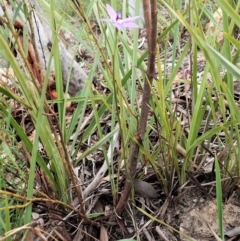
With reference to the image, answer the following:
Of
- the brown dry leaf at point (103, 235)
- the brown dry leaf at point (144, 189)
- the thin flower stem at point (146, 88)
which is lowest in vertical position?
the brown dry leaf at point (103, 235)

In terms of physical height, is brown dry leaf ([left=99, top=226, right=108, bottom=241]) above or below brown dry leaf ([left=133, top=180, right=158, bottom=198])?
below

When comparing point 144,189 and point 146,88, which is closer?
point 146,88

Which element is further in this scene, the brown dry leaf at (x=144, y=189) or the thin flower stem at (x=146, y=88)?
the brown dry leaf at (x=144, y=189)

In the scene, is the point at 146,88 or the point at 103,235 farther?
the point at 103,235

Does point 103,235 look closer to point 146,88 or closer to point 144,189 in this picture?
point 144,189

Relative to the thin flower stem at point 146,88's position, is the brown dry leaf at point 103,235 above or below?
below

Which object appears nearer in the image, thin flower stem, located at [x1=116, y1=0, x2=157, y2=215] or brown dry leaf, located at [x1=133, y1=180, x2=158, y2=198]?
thin flower stem, located at [x1=116, y1=0, x2=157, y2=215]

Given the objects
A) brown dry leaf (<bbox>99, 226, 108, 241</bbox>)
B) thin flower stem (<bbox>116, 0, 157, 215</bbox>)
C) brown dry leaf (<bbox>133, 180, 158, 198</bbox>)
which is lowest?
brown dry leaf (<bbox>99, 226, 108, 241</bbox>)

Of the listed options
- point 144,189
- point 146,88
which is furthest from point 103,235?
point 146,88

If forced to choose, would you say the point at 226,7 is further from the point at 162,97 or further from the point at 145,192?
the point at 145,192

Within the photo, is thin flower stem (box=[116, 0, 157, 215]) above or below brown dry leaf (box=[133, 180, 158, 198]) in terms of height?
above

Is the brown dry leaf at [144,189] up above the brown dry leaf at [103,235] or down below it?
above

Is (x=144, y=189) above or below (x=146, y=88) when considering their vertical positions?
below
